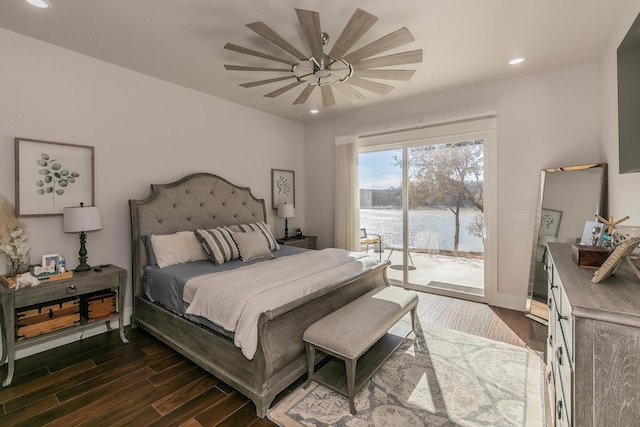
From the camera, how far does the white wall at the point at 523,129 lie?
3.18 m

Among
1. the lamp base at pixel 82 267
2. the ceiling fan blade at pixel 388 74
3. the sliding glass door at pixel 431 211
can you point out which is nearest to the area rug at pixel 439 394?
the sliding glass door at pixel 431 211

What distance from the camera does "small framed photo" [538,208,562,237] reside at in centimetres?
323

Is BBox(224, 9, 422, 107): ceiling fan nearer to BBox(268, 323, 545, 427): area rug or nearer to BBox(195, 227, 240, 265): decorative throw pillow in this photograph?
BBox(195, 227, 240, 265): decorative throw pillow

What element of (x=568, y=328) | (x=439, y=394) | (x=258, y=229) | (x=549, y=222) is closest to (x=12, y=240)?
(x=258, y=229)

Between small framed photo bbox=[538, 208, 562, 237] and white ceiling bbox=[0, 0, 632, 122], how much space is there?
1638 mm

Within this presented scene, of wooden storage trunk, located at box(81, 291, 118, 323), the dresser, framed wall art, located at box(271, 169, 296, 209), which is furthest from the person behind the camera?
framed wall art, located at box(271, 169, 296, 209)

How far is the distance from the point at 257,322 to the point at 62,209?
240 centimetres

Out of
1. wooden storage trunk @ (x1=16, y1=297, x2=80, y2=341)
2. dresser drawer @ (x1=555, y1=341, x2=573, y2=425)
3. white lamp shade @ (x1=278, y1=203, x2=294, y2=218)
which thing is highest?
white lamp shade @ (x1=278, y1=203, x2=294, y2=218)

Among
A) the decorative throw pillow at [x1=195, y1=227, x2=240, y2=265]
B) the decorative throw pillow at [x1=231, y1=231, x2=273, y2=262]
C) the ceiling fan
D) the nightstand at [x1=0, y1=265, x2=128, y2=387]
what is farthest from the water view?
the nightstand at [x1=0, y1=265, x2=128, y2=387]

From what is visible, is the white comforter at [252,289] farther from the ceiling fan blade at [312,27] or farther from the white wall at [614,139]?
the white wall at [614,139]

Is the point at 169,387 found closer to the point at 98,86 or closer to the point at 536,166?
the point at 98,86

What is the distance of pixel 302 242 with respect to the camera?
191 inches

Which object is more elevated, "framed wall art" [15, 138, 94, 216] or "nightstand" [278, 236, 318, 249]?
"framed wall art" [15, 138, 94, 216]

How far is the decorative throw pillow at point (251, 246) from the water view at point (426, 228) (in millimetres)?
2060
